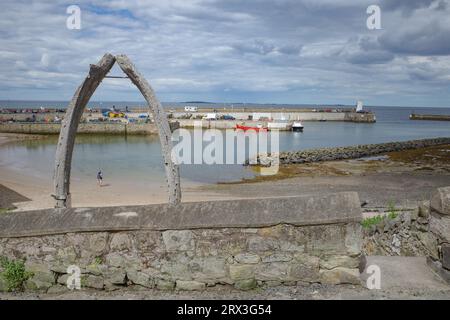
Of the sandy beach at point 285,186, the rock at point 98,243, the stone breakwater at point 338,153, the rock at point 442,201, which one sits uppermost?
the rock at point 442,201

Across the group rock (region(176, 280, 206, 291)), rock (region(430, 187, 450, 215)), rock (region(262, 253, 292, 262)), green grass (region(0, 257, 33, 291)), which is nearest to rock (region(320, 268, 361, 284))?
rock (region(262, 253, 292, 262))

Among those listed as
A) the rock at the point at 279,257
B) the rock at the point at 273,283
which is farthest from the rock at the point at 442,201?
the rock at the point at 273,283

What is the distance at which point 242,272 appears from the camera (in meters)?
4.71

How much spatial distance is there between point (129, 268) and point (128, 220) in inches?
21.6

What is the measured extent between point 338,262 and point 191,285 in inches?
65.2

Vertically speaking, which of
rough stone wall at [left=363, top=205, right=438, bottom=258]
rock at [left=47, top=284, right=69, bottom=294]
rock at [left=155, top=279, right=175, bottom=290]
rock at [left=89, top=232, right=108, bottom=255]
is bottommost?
rough stone wall at [left=363, top=205, right=438, bottom=258]

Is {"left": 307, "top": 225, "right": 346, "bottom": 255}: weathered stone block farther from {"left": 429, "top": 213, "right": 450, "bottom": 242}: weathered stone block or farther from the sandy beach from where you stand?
the sandy beach

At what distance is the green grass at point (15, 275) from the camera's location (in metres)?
4.98

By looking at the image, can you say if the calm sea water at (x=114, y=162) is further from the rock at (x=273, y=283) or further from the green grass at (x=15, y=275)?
the rock at (x=273, y=283)

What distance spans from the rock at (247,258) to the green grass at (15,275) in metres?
2.46

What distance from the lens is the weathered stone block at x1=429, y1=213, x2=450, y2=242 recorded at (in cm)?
466
